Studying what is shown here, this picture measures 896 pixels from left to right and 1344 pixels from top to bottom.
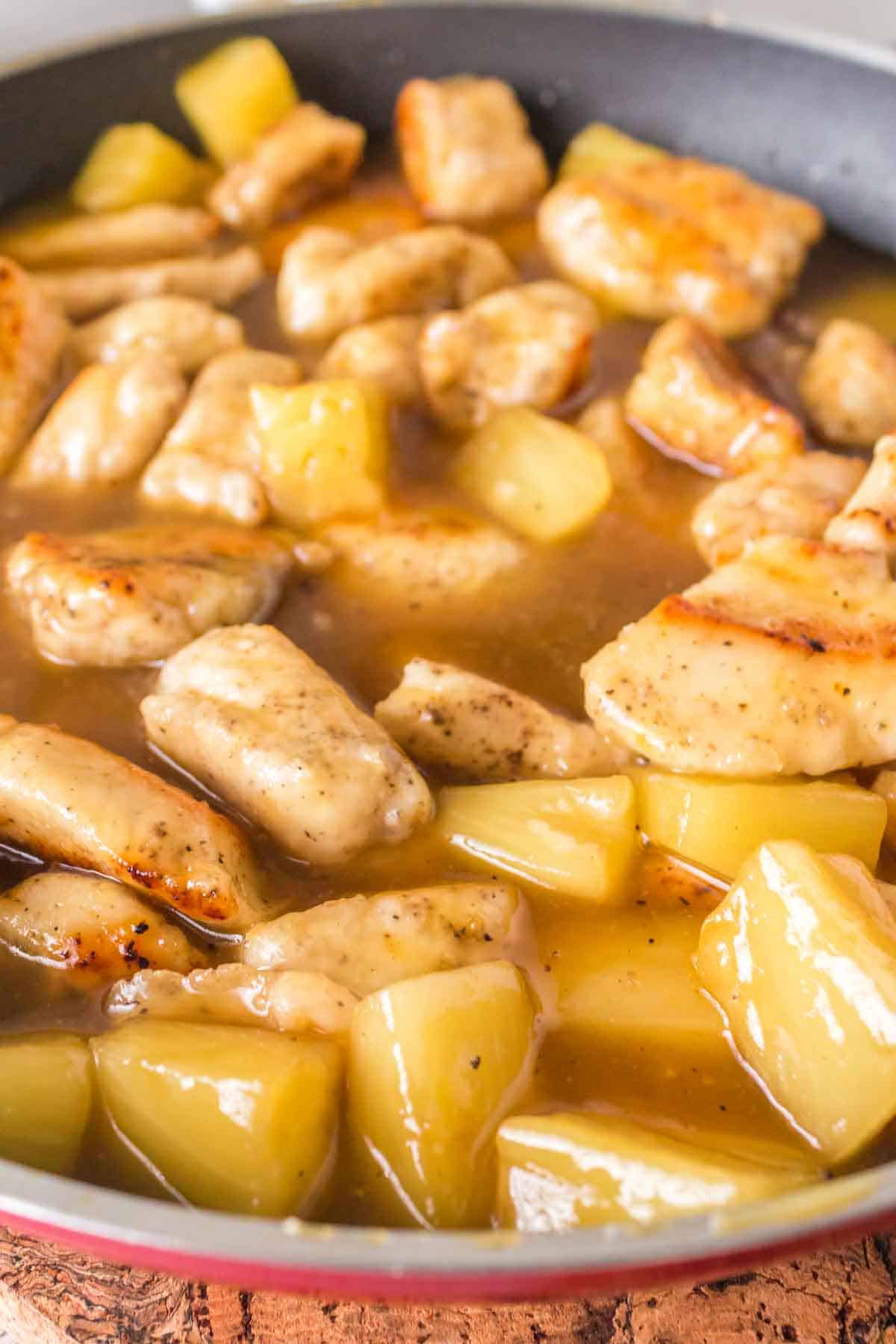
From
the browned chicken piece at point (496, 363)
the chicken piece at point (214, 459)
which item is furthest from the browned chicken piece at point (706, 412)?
the chicken piece at point (214, 459)

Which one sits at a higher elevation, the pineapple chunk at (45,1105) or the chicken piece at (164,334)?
the chicken piece at (164,334)

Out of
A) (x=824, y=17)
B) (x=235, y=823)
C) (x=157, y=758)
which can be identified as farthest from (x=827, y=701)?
(x=824, y=17)

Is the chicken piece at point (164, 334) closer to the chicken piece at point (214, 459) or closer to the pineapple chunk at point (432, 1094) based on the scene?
the chicken piece at point (214, 459)

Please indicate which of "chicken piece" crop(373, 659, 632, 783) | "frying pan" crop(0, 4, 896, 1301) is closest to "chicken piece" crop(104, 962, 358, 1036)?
"chicken piece" crop(373, 659, 632, 783)

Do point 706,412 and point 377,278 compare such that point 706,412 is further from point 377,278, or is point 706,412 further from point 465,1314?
point 465,1314

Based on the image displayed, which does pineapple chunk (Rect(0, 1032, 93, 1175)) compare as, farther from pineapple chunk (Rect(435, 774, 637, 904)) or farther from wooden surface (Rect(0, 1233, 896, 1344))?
pineapple chunk (Rect(435, 774, 637, 904))

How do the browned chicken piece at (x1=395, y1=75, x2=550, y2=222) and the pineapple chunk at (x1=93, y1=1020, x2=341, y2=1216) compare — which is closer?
the pineapple chunk at (x1=93, y1=1020, x2=341, y2=1216)
